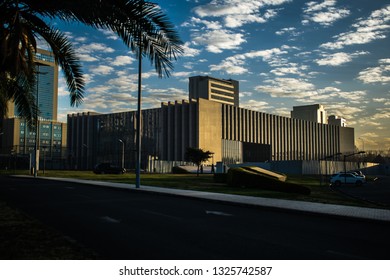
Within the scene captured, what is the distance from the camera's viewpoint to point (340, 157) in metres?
110

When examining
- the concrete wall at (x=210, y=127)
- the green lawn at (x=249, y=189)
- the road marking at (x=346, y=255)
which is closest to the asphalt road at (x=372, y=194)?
the green lawn at (x=249, y=189)

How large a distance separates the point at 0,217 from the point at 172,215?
5.17m

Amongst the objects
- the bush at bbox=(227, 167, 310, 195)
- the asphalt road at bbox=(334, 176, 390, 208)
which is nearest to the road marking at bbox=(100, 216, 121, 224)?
the asphalt road at bbox=(334, 176, 390, 208)

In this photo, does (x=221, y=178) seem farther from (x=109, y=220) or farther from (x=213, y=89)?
(x=213, y=89)

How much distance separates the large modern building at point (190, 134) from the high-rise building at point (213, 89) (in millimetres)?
52656

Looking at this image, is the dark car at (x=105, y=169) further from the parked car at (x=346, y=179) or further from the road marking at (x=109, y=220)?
the road marking at (x=109, y=220)

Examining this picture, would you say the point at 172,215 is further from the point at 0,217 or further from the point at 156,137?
the point at 156,137

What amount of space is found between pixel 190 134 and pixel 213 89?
86.5 metres

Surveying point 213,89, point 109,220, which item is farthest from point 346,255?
point 213,89

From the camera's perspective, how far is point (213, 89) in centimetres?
17925

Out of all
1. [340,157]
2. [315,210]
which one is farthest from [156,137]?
[315,210]

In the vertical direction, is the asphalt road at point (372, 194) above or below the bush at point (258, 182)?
below

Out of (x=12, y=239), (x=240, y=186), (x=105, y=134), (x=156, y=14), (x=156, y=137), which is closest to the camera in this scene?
(x=12, y=239)

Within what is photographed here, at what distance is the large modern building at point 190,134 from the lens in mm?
98062
